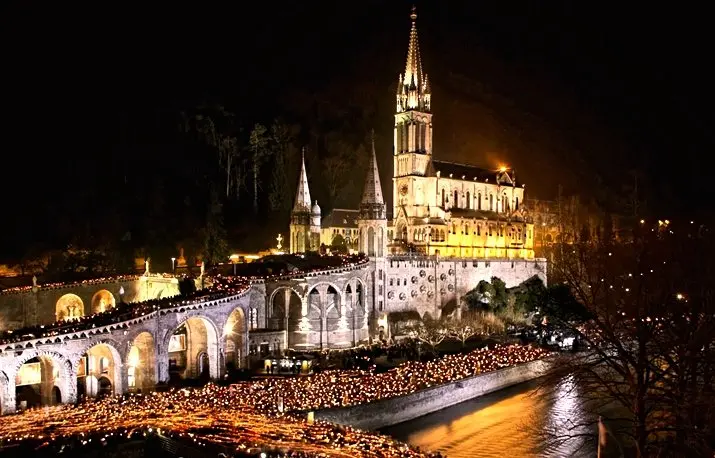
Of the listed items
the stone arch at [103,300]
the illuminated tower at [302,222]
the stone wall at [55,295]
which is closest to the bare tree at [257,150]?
the illuminated tower at [302,222]

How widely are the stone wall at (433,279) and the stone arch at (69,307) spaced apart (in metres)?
27.9

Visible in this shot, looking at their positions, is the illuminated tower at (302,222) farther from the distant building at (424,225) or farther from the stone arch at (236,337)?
the stone arch at (236,337)

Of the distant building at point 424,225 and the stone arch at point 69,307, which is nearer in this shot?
the stone arch at point 69,307

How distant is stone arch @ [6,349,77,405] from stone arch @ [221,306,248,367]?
14.2 metres

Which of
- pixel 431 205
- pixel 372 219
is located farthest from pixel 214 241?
pixel 431 205

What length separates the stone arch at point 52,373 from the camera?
31.6 m

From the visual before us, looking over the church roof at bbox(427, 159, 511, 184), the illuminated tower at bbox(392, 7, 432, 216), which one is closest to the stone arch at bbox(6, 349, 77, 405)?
the illuminated tower at bbox(392, 7, 432, 216)

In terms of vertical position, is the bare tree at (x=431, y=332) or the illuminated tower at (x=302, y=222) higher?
the illuminated tower at (x=302, y=222)

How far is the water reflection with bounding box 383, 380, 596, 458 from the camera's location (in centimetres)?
3622

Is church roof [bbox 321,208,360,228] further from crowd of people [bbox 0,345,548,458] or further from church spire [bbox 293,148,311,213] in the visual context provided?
crowd of people [bbox 0,345,548,458]

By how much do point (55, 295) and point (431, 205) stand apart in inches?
2001

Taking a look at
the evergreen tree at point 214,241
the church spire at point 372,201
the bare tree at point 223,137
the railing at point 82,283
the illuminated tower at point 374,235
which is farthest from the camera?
the bare tree at point 223,137

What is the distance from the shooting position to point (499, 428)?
4056 cm

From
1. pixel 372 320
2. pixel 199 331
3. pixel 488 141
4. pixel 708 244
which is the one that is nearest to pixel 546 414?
pixel 708 244
